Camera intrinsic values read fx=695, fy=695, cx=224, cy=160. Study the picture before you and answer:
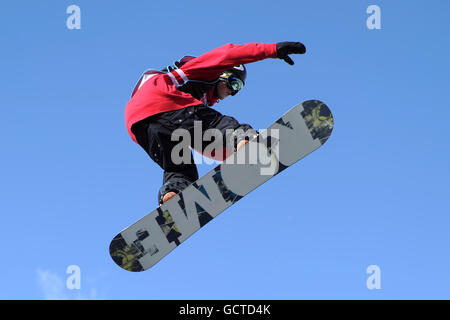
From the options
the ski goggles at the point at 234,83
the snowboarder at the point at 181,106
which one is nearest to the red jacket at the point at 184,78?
the snowboarder at the point at 181,106

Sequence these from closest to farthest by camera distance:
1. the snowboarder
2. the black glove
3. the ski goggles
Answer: the black glove
the snowboarder
the ski goggles

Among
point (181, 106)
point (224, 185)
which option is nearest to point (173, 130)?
point (181, 106)

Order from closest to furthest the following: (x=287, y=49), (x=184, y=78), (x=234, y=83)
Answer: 1. (x=287, y=49)
2. (x=184, y=78)
3. (x=234, y=83)

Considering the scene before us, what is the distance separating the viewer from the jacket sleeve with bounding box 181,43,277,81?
812 cm

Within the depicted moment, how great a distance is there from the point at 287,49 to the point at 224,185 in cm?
176

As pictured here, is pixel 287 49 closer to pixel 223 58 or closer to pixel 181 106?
pixel 223 58

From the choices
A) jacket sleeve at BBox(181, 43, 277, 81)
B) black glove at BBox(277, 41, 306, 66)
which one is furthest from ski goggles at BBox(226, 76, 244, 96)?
black glove at BBox(277, 41, 306, 66)

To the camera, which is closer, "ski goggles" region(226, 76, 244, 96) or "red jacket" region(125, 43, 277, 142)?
"red jacket" region(125, 43, 277, 142)

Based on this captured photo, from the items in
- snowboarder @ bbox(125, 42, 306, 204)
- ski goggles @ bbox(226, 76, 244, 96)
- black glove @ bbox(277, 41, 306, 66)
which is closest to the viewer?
black glove @ bbox(277, 41, 306, 66)

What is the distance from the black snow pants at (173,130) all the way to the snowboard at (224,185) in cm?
20

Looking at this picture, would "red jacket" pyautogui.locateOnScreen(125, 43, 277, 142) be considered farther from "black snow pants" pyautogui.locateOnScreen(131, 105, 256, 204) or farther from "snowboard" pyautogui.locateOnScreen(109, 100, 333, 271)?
"snowboard" pyautogui.locateOnScreen(109, 100, 333, 271)

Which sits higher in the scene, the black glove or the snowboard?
the black glove

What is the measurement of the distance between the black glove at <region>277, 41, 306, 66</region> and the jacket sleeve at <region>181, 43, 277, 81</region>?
0.20 ft

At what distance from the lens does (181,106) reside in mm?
8359
